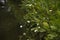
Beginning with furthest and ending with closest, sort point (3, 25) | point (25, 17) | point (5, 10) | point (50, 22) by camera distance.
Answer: point (5, 10) < point (3, 25) < point (25, 17) < point (50, 22)

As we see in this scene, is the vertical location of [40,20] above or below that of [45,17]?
below

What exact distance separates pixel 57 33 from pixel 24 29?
4.68ft

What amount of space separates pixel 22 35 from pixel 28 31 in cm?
17

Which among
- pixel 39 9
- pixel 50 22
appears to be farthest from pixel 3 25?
pixel 50 22

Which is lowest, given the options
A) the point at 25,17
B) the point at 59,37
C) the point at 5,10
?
the point at 5,10

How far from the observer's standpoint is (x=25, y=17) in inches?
207

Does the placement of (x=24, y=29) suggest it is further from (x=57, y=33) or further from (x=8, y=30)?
(x=57, y=33)

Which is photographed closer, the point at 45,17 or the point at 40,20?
the point at 45,17

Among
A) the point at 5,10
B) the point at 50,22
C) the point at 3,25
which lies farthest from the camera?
the point at 5,10

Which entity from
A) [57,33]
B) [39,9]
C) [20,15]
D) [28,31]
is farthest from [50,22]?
[20,15]

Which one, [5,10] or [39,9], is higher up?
[39,9]

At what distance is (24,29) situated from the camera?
16.5 feet

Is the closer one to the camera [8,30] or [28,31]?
[28,31]

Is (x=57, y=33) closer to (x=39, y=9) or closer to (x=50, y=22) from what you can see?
(x=50, y=22)
